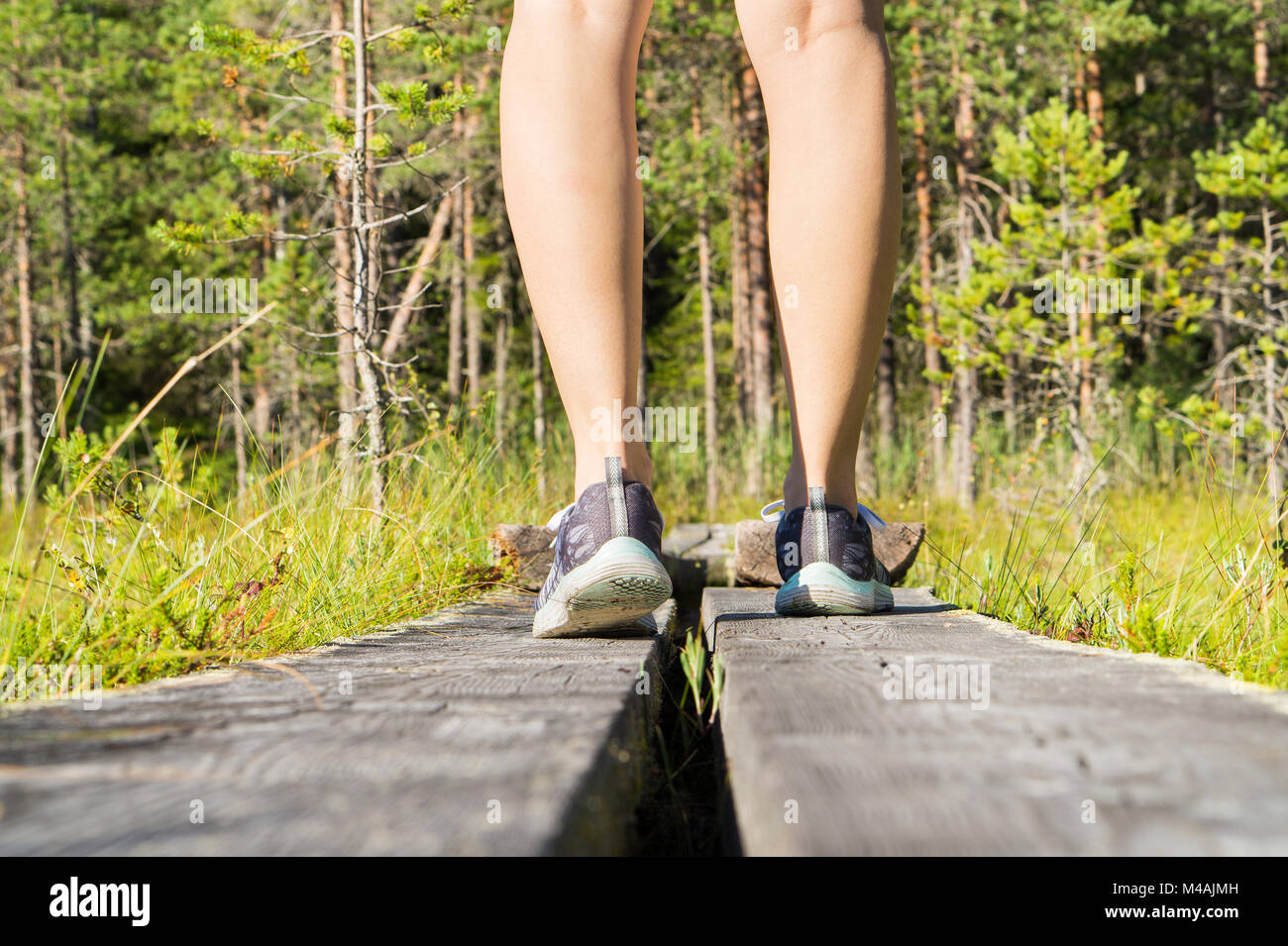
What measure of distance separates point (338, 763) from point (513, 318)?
2182cm

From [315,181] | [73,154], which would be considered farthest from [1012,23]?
[73,154]

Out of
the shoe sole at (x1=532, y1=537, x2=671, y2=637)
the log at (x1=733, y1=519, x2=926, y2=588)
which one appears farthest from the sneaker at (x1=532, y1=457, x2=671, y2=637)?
the log at (x1=733, y1=519, x2=926, y2=588)

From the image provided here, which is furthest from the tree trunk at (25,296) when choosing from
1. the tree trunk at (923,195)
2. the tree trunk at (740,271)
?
the tree trunk at (923,195)

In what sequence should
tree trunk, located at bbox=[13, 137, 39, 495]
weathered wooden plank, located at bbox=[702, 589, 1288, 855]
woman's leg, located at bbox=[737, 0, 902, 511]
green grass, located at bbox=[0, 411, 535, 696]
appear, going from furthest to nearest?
tree trunk, located at bbox=[13, 137, 39, 495], woman's leg, located at bbox=[737, 0, 902, 511], green grass, located at bbox=[0, 411, 535, 696], weathered wooden plank, located at bbox=[702, 589, 1288, 855]

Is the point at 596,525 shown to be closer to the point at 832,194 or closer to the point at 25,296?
the point at 832,194

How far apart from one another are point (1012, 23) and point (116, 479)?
1249cm

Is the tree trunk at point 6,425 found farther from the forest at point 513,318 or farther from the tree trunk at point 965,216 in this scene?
the tree trunk at point 965,216

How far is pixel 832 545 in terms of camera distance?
1521 millimetres

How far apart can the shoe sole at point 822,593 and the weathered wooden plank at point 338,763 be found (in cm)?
54

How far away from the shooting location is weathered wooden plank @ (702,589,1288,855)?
50 cm

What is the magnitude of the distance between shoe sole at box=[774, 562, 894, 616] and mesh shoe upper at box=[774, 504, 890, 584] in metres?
0.02

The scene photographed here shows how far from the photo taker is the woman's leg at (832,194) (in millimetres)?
1468

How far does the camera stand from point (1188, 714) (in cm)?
73

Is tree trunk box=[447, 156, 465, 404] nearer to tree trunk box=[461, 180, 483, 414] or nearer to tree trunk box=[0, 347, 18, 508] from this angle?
tree trunk box=[461, 180, 483, 414]
